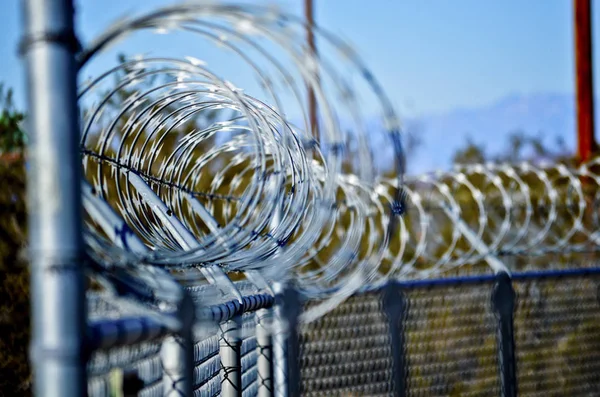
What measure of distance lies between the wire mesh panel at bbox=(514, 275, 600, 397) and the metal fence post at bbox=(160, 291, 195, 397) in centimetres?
444

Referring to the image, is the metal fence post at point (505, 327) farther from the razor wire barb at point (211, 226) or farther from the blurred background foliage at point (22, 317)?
the blurred background foliage at point (22, 317)

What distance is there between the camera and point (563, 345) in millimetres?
6531

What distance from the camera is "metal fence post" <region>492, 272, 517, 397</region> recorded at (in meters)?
4.05

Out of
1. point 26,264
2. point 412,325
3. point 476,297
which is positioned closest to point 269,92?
point 26,264

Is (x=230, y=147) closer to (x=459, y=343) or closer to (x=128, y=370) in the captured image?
(x=128, y=370)

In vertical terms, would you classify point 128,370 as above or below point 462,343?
above

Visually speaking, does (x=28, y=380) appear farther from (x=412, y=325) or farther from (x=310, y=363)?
(x=412, y=325)

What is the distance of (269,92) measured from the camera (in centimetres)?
285

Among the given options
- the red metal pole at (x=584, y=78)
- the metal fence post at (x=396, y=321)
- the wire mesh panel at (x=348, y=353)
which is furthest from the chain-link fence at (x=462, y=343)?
the red metal pole at (x=584, y=78)

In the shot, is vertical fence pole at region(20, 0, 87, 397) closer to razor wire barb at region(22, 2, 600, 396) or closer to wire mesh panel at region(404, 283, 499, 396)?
razor wire barb at region(22, 2, 600, 396)

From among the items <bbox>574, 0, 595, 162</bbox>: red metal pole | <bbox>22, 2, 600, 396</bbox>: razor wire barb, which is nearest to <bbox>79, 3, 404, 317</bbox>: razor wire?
<bbox>22, 2, 600, 396</bbox>: razor wire barb

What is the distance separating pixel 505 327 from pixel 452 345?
7.12 feet

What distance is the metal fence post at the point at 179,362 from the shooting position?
2.21 m

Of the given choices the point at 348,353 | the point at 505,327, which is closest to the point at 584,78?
the point at 348,353
